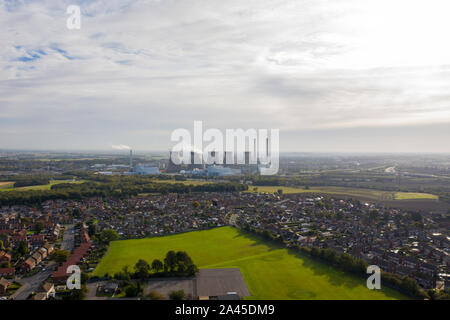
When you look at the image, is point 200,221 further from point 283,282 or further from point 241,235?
point 283,282

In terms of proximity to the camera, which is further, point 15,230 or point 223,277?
point 15,230

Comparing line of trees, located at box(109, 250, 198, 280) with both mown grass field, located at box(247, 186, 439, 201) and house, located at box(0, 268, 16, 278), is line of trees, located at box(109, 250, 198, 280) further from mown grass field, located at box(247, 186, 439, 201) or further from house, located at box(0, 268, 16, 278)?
mown grass field, located at box(247, 186, 439, 201)

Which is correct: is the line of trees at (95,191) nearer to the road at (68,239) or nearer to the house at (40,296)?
the road at (68,239)

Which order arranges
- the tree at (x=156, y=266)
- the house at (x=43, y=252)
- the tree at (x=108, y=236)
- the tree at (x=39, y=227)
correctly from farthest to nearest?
the tree at (x=39, y=227)
the tree at (x=108, y=236)
the house at (x=43, y=252)
the tree at (x=156, y=266)

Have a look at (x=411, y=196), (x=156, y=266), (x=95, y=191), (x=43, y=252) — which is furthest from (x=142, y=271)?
(x=411, y=196)

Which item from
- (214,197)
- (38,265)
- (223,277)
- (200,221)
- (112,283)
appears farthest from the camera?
(214,197)

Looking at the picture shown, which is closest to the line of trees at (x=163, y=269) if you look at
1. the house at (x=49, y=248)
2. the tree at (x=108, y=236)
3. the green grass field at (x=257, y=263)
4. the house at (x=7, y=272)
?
the green grass field at (x=257, y=263)

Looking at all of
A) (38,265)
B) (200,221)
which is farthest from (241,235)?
(38,265)

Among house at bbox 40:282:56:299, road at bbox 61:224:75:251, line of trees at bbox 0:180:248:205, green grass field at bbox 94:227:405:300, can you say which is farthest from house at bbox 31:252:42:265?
line of trees at bbox 0:180:248:205
